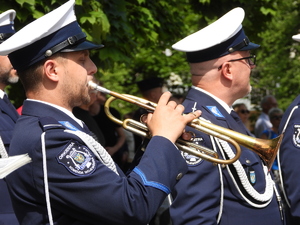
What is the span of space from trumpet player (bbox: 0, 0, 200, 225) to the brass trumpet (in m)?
0.20

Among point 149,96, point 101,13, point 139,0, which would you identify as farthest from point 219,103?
point 149,96

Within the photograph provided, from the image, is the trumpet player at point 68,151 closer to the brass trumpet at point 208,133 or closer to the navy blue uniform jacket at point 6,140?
the brass trumpet at point 208,133

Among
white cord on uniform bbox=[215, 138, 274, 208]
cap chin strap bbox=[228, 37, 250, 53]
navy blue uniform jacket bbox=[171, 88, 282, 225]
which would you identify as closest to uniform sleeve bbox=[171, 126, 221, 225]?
A: navy blue uniform jacket bbox=[171, 88, 282, 225]

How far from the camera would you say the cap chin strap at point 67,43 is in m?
2.67

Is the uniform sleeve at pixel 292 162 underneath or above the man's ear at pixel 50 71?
underneath

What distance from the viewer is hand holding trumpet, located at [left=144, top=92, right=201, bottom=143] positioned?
102 inches

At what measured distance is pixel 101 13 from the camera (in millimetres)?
6102

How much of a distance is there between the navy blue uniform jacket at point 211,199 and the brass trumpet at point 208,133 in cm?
22

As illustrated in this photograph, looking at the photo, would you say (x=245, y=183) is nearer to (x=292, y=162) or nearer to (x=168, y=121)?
(x=292, y=162)

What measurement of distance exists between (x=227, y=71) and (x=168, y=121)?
50.6 inches

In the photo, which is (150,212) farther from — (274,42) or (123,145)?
(274,42)

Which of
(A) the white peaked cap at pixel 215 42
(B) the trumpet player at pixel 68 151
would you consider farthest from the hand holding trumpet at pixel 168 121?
(A) the white peaked cap at pixel 215 42

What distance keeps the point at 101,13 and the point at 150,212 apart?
3.91 meters

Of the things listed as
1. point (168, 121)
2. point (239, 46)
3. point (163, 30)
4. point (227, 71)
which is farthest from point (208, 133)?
point (163, 30)
